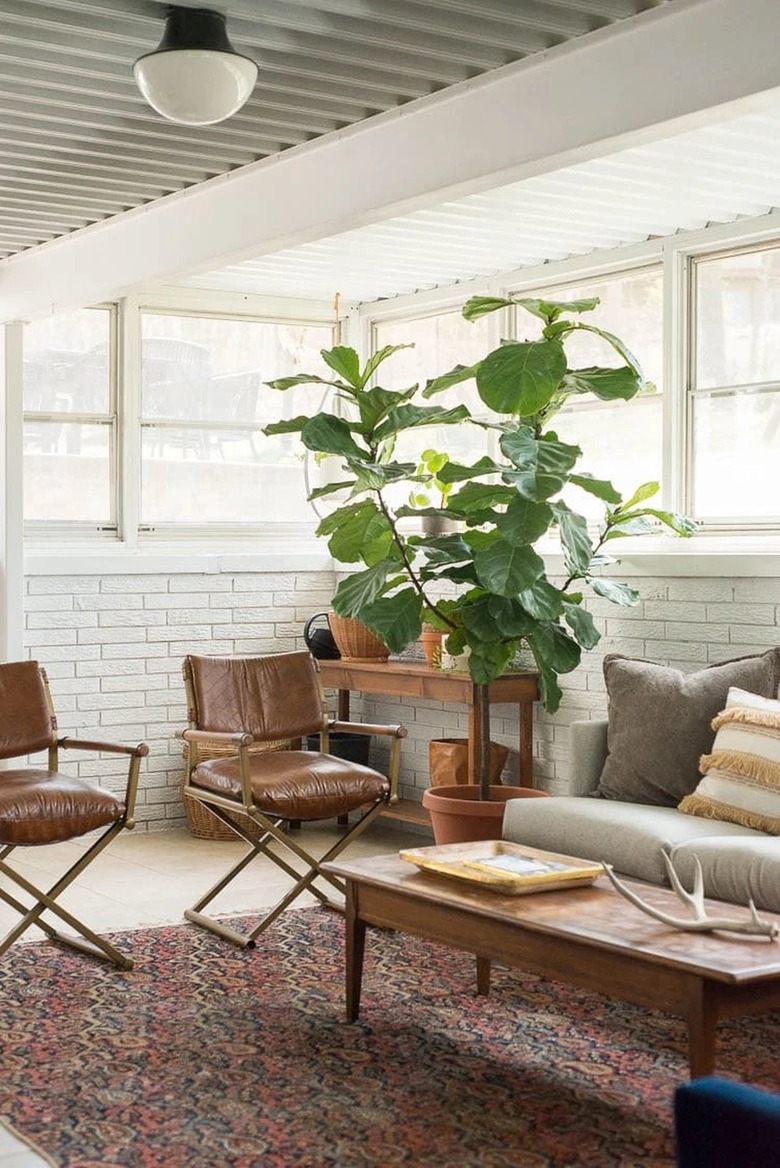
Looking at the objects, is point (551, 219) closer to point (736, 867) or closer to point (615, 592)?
point (615, 592)

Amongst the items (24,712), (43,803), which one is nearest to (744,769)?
(43,803)

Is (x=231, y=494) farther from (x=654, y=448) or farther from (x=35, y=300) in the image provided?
(x=654, y=448)

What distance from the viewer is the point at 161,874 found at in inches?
237

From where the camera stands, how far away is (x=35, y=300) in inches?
245

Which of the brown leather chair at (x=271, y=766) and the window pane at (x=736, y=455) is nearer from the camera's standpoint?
the brown leather chair at (x=271, y=766)

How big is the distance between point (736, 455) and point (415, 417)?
4.85ft

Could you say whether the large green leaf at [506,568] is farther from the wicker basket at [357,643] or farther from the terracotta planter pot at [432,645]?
the wicker basket at [357,643]

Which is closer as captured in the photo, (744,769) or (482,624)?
(744,769)

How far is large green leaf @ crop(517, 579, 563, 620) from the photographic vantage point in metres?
4.96

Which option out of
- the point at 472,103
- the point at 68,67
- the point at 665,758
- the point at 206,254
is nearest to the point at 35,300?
the point at 206,254

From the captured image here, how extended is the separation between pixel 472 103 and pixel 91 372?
351cm

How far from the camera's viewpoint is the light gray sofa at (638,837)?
4023 mm

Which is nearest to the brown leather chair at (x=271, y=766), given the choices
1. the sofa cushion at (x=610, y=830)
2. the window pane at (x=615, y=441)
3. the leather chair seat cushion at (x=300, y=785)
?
the leather chair seat cushion at (x=300, y=785)

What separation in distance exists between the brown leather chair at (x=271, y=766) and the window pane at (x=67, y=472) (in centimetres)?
192
